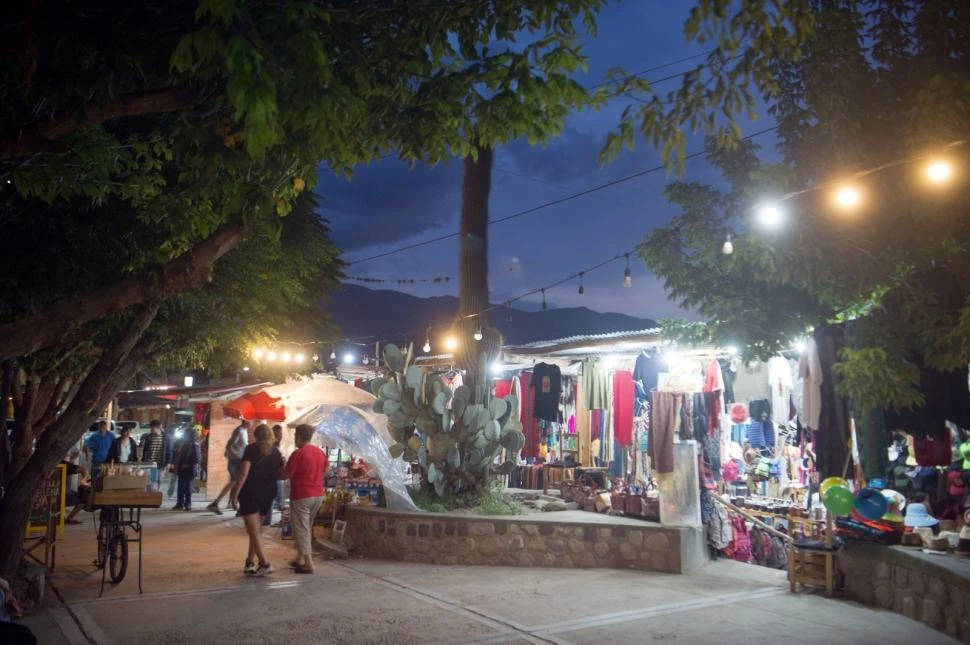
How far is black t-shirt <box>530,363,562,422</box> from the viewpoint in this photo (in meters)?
13.8

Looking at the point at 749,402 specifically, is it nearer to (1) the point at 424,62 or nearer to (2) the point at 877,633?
(2) the point at 877,633

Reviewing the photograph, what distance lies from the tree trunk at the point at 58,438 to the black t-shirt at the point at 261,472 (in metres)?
1.92

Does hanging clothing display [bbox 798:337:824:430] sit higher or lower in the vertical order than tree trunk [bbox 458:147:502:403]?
lower

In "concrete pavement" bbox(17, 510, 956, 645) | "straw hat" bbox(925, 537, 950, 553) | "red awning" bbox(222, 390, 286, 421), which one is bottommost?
"concrete pavement" bbox(17, 510, 956, 645)

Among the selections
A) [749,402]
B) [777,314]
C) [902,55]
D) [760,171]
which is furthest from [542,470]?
[902,55]

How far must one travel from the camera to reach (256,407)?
14945mm

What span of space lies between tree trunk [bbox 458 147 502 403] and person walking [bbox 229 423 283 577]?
3.53 metres

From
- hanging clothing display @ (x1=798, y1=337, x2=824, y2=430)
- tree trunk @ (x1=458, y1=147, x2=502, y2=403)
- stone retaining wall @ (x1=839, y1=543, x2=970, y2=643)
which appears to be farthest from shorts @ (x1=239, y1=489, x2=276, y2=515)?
stone retaining wall @ (x1=839, y1=543, x2=970, y2=643)

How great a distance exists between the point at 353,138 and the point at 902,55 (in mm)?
6153

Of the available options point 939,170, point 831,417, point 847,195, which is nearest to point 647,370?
point 831,417

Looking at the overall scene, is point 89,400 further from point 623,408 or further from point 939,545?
point 939,545

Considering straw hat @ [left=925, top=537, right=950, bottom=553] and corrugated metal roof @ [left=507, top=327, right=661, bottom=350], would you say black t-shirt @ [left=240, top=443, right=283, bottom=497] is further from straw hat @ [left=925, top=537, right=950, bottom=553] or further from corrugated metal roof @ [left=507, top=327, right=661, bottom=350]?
straw hat @ [left=925, top=537, right=950, bottom=553]

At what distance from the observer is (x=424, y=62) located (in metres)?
5.52

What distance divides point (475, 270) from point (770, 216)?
5292mm
